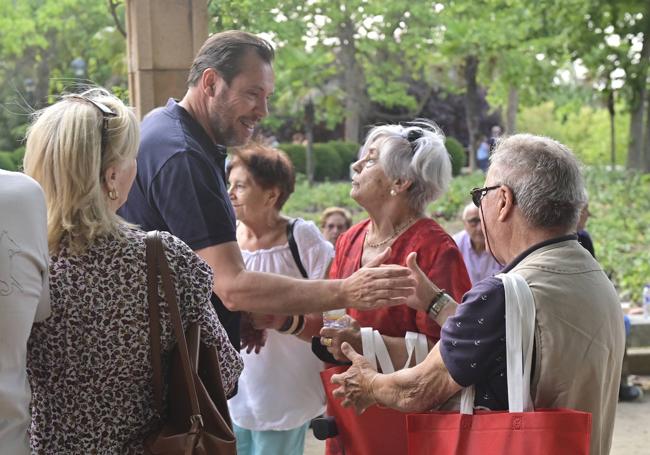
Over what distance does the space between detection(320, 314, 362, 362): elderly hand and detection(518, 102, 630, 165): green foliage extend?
82.2 feet

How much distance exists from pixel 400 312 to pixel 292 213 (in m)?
11.5

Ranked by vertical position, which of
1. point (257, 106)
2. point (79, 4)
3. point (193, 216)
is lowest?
point (193, 216)

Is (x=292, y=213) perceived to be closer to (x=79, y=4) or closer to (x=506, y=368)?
(x=79, y=4)

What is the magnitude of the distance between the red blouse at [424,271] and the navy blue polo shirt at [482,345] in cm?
95

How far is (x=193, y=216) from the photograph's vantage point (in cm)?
322

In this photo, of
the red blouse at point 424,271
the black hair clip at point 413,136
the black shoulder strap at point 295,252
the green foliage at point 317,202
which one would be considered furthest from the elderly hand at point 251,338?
the green foliage at point 317,202

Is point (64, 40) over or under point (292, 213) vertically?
over

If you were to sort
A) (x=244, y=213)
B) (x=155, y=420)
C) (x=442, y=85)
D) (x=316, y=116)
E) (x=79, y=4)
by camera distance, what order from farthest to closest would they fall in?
1. (x=442, y=85)
2. (x=316, y=116)
3. (x=79, y=4)
4. (x=244, y=213)
5. (x=155, y=420)

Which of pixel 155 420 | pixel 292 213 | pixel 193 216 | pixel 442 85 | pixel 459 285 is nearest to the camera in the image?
pixel 155 420

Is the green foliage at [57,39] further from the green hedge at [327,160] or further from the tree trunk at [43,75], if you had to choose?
the green hedge at [327,160]

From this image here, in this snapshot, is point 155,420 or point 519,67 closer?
point 155,420

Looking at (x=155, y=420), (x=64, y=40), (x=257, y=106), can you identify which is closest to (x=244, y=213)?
Result: (x=257, y=106)

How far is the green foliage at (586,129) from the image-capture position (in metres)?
29.3

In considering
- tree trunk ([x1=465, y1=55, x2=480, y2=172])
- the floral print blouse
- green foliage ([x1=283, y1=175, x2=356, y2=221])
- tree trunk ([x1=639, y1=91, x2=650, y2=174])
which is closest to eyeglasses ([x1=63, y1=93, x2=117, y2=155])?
the floral print blouse
